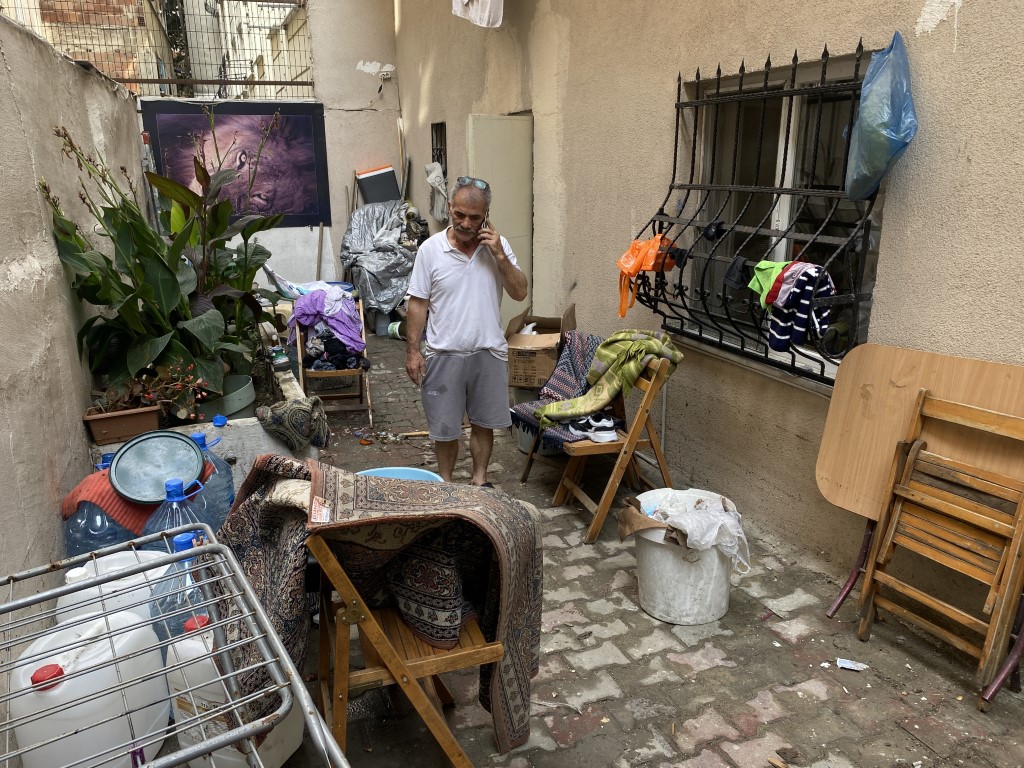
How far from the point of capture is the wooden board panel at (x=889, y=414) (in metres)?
2.77

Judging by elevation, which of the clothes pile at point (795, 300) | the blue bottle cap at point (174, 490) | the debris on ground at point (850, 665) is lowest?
the debris on ground at point (850, 665)

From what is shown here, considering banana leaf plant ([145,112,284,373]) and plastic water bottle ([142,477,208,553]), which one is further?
banana leaf plant ([145,112,284,373])

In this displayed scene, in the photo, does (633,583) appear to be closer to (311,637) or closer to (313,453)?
(311,637)

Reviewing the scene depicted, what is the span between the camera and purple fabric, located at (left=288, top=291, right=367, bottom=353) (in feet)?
20.3

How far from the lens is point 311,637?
293 cm

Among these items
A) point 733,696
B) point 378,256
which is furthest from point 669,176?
point 378,256

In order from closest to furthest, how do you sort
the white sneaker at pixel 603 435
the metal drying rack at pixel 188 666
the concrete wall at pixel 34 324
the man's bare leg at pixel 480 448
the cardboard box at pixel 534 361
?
the metal drying rack at pixel 188 666, the concrete wall at pixel 34 324, the white sneaker at pixel 603 435, the man's bare leg at pixel 480 448, the cardboard box at pixel 534 361

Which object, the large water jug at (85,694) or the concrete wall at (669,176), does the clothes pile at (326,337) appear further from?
the large water jug at (85,694)

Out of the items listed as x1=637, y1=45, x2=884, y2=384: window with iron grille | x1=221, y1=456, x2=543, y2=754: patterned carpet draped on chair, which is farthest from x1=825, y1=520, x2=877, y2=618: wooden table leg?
x1=221, y1=456, x2=543, y2=754: patterned carpet draped on chair

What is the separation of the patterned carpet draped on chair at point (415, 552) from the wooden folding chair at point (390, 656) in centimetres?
5

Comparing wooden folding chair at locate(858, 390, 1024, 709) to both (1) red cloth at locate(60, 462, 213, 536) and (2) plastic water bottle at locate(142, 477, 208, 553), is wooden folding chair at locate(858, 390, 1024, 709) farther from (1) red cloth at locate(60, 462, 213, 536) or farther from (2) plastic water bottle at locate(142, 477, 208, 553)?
(1) red cloth at locate(60, 462, 213, 536)

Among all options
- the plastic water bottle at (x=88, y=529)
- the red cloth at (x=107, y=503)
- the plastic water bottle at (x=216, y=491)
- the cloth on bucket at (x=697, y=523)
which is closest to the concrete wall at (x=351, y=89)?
the plastic water bottle at (x=216, y=491)

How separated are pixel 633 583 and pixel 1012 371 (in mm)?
1856

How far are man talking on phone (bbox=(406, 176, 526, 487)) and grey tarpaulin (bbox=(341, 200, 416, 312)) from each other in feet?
16.1
